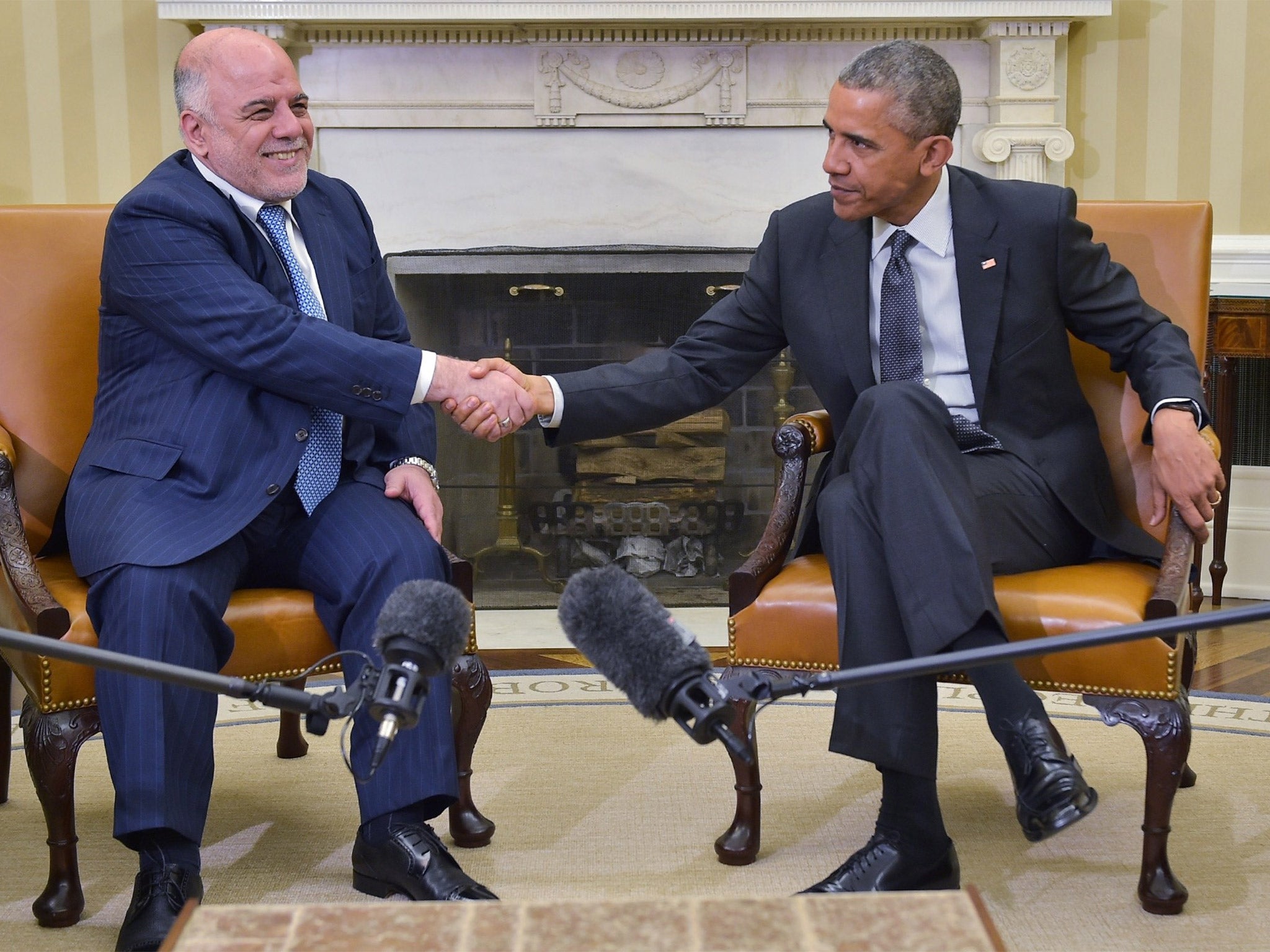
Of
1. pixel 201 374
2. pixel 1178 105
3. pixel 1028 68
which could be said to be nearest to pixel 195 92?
pixel 201 374

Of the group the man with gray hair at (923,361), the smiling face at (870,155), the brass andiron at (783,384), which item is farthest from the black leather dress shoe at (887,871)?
the brass andiron at (783,384)

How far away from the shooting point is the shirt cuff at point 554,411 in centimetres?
227

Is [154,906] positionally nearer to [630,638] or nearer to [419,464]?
[419,464]

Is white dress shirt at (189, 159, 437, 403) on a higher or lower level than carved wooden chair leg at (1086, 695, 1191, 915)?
higher

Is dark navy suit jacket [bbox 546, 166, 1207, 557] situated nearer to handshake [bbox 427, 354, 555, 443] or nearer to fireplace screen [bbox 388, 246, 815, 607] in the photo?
handshake [bbox 427, 354, 555, 443]

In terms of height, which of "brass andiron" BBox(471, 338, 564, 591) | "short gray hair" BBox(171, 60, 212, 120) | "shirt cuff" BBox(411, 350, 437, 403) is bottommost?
"brass andiron" BBox(471, 338, 564, 591)

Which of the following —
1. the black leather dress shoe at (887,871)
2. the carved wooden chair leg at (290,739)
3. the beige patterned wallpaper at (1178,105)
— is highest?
the beige patterned wallpaper at (1178,105)

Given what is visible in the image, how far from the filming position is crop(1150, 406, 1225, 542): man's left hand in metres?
1.99

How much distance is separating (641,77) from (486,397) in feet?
6.99

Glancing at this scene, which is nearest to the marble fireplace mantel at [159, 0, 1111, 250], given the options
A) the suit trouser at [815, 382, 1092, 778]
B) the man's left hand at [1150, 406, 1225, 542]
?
the man's left hand at [1150, 406, 1225, 542]

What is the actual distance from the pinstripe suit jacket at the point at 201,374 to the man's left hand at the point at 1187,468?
1.16 m

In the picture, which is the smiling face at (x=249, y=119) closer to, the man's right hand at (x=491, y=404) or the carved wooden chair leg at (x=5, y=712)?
the man's right hand at (x=491, y=404)

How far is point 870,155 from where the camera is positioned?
216cm

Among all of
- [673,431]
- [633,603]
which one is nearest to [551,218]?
[673,431]
